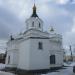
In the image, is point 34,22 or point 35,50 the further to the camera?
point 34,22

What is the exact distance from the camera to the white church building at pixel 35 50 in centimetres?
2970

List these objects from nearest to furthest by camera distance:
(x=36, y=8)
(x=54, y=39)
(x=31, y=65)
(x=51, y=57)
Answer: (x=31, y=65) → (x=51, y=57) → (x=54, y=39) → (x=36, y=8)

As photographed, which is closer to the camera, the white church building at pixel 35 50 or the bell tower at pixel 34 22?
the white church building at pixel 35 50

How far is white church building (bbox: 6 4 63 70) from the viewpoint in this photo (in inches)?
1169

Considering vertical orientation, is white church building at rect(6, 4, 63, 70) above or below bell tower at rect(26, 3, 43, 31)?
below

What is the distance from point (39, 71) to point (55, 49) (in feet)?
27.5

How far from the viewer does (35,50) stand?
97.9ft

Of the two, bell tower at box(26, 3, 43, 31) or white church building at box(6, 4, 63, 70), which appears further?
bell tower at box(26, 3, 43, 31)

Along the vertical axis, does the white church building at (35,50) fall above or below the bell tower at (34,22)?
below

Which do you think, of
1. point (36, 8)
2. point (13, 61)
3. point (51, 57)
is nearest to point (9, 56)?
point (13, 61)

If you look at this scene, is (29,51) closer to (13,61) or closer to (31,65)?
(31,65)

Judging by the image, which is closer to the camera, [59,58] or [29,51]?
[29,51]

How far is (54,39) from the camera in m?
37.2

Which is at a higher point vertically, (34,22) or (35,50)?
(34,22)
